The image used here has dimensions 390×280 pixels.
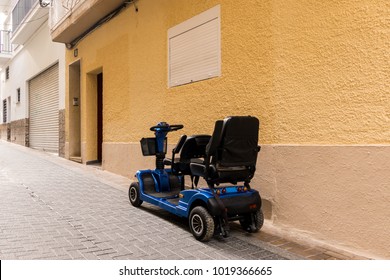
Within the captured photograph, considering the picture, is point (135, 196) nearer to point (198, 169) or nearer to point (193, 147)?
point (193, 147)

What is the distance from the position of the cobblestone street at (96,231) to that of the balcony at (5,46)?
18.0 m

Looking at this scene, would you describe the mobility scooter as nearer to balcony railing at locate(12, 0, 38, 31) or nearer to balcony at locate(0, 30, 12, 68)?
balcony railing at locate(12, 0, 38, 31)

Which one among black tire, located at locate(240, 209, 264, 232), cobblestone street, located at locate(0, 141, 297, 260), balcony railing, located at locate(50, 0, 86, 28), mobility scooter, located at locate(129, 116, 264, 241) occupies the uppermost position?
balcony railing, located at locate(50, 0, 86, 28)

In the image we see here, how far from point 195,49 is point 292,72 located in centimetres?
216

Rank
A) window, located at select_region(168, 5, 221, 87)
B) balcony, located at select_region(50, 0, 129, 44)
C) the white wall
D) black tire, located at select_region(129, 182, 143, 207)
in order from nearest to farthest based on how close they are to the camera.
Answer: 1. black tire, located at select_region(129, 182, 143, 207)
2. window, located at select_region(168, 5, 221, 87)
3. balcony, located at select_region(50, 0, 129, 44)
4. the white wall

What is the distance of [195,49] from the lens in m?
5.70

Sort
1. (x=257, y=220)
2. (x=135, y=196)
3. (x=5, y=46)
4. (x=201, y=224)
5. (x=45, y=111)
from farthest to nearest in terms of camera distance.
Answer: (x=5, y=46) < (x=45, y=111) < (x=135, y=196) < (x=257, y=220) < (x=201, y=224)

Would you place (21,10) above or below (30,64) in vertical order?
above

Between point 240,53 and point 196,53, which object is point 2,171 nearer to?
point 196,53

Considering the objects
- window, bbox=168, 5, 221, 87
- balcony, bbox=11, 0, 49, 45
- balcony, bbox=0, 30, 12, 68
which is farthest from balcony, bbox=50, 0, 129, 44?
balcony, bbox=0, 30, 12, 68

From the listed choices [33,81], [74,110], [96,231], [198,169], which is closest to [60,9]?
[74,110]

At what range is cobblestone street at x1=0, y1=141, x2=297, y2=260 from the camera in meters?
3.31

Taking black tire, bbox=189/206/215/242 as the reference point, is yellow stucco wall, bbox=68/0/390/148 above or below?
above

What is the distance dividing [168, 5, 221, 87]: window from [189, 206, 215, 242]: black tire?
2336mm
